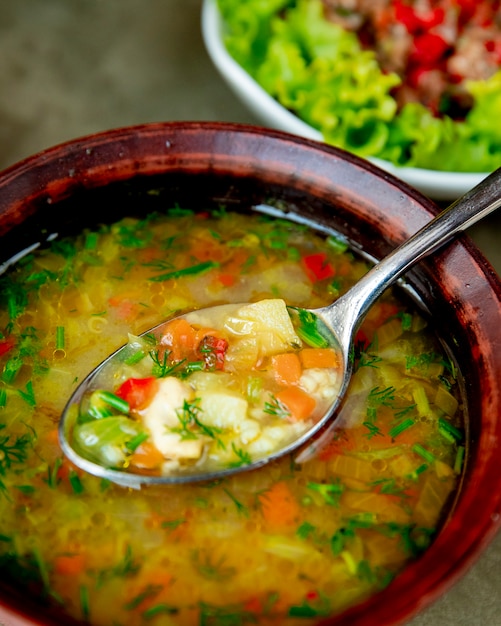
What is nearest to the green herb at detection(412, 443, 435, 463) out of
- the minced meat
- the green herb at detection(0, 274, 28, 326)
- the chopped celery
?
the chopped celery

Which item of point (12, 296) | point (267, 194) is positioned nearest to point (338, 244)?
point (267, 194)

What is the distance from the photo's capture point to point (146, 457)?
1.69 m

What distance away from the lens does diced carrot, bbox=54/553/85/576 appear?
1578 mm

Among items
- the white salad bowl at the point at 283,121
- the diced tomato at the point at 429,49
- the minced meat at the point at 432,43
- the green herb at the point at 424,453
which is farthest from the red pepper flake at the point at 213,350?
the diced tomato at the point at 429,49

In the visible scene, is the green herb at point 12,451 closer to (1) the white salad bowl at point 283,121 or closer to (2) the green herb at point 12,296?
(2) the green herb at point 12,296

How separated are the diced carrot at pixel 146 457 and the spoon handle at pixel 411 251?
0.58 meters

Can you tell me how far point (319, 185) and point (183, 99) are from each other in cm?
138

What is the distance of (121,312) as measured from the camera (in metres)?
2.06

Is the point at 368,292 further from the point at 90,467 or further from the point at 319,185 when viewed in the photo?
the point at 90,467

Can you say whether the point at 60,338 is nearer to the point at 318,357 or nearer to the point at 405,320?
the point at 318,357

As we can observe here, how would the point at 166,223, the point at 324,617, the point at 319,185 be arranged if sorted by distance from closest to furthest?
the point at 324,617 → the point at 319,185 → the point at 166,223

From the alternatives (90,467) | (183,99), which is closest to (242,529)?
(90,467)

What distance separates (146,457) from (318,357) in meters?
0.51

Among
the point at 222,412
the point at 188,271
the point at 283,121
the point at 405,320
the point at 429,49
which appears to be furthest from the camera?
the point at 429,49
